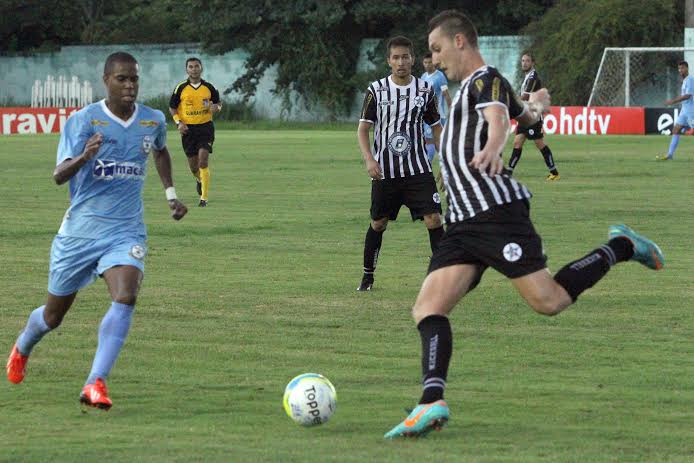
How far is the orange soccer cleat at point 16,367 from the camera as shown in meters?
7.86

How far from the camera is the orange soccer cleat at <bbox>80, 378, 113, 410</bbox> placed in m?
7.04

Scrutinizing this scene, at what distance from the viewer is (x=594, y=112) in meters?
44.2

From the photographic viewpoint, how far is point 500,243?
22.1ft

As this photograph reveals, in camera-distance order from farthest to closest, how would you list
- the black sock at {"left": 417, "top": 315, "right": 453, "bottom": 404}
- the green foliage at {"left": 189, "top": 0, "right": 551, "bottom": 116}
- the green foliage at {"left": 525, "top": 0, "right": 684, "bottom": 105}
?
the green foliage at {"left": 189, "top": 0, "right": 551, "bottom": 116}, the green foliage at {"left": 525, "top": 0, "right": 684, "bottom": 105}, the black sock at {"left": 417, "top": 315, "right": 453, "bottom": 404}

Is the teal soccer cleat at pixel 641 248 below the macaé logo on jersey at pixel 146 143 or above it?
below

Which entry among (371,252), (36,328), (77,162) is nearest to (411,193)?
(371,252)

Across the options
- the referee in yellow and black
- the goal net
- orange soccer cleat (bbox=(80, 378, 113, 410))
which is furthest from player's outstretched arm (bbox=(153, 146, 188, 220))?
the goal net

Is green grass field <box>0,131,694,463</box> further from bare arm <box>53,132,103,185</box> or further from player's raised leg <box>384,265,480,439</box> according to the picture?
bare arm <box>53,132,103,185</box>

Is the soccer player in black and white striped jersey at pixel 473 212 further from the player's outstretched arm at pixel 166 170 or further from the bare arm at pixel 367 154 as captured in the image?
the bare arm at pixel 367 154

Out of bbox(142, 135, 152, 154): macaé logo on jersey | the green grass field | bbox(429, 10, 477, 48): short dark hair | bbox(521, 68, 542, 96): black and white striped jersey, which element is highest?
bbox(429, 10, 477, 48): short dark hair

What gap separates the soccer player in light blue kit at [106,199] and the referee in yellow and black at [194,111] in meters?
14.3

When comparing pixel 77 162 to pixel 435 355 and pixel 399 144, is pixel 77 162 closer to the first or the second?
pixel 435 355

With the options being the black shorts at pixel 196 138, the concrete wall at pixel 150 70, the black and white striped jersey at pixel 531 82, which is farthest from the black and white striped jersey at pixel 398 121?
the concrete wall at pixel 150 70

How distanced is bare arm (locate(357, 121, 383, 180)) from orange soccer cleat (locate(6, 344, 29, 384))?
13.4 feet
